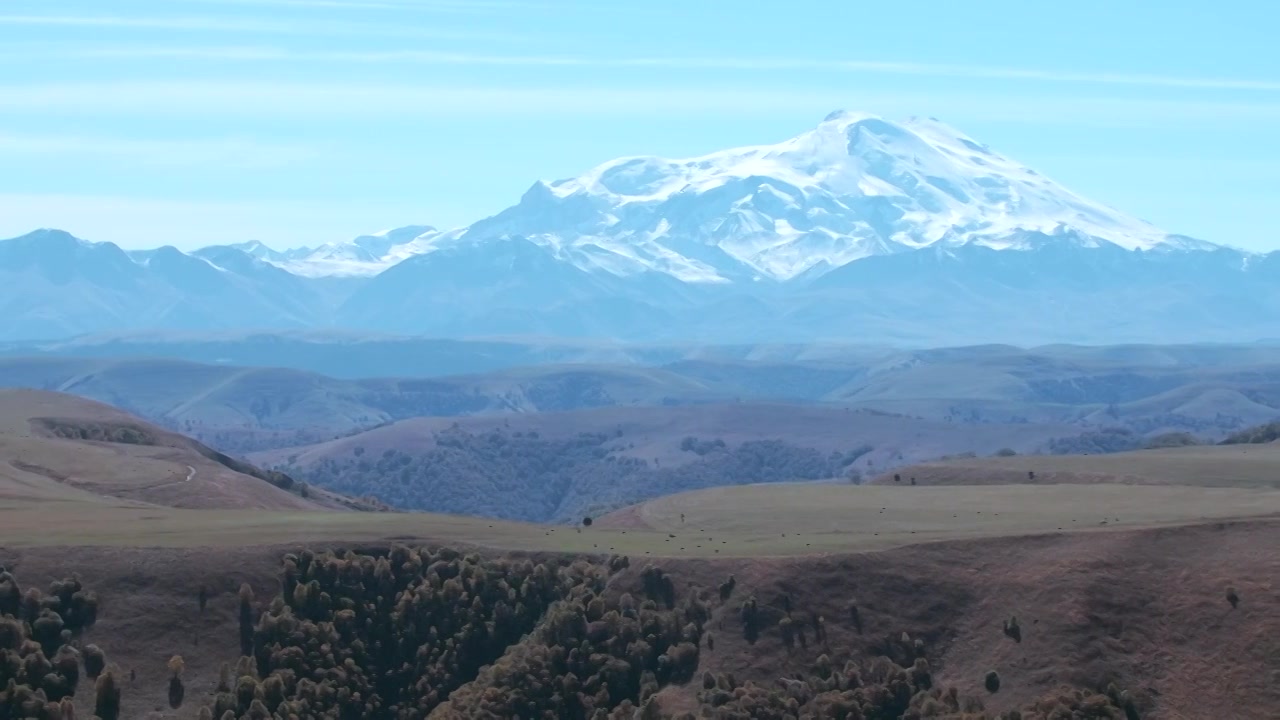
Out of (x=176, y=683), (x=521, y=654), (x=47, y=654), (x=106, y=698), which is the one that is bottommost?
(x=106, y=698)

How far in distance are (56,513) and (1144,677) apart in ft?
227

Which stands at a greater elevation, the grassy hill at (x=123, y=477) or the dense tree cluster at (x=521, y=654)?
the grassy hill at (x=123, y=477)

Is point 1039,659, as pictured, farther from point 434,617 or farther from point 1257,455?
point 1257,455

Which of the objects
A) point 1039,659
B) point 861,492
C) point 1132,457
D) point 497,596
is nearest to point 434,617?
point 497,596

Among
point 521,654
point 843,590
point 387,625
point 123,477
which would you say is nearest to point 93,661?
point 387,625

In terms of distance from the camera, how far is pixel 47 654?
95562mm

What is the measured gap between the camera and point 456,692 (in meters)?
98.1

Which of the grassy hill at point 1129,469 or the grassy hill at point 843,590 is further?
the grassy hill at point 1129,469

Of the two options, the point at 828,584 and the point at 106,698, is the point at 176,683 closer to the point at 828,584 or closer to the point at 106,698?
the point at 106,698

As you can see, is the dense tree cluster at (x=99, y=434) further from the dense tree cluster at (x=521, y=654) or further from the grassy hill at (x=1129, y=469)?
the dense tree cluster at (x=521, y=654)

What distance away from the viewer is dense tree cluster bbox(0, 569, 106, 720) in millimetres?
89750

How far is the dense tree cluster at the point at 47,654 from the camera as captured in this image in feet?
294

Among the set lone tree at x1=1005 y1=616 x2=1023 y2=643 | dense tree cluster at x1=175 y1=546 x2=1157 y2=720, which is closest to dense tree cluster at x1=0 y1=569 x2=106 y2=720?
dense tree cluster at x1=175 y1=546 x2=1157 y2=720

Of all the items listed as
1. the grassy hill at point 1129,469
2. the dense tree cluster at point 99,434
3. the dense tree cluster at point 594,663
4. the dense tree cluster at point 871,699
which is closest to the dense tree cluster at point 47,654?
the dense tree cluster at point 594,663
